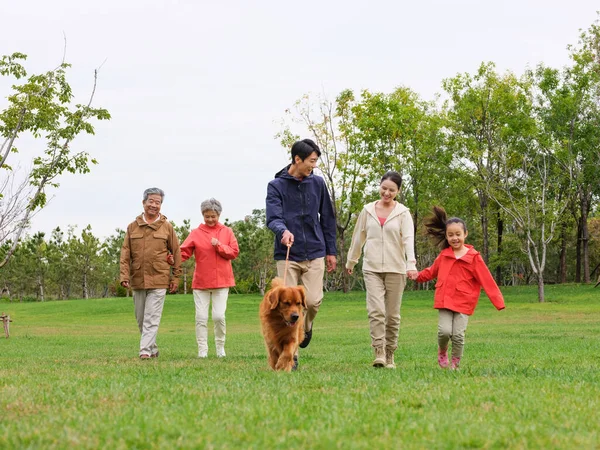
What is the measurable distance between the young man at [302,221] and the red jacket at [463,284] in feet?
4.40

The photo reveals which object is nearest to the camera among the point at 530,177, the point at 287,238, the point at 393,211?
the point at 287,238

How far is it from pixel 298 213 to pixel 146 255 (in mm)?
3339

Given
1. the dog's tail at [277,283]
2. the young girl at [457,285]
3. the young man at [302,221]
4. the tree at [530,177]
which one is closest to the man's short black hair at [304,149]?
the young man at [302,221]

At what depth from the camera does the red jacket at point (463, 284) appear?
370 inches

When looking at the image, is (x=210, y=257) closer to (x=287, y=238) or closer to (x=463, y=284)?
(x=287, y=238)

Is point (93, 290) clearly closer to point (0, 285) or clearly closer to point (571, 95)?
point (0, 285)

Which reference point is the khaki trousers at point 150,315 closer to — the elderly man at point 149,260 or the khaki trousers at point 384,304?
the elderly man at point 149,260

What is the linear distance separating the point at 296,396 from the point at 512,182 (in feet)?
138

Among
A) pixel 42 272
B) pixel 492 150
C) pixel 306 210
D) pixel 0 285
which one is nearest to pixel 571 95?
pixel 492 150

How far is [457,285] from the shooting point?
941cm

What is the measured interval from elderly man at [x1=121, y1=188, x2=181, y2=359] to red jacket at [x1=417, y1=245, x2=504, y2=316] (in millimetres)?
4252

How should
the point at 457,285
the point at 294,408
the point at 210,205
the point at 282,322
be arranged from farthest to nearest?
1. the point at 210,205
2. the point at 457,285
3. the point at 282,322
4. the point at 294,408

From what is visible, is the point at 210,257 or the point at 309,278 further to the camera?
the point at 210,257

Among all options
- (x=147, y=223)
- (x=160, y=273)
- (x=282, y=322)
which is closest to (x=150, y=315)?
(x=160, y=273)
